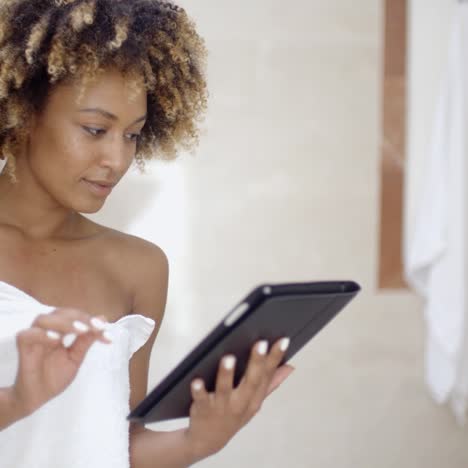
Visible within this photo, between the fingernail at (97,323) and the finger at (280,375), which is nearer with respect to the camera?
the fingernail at (97,323)

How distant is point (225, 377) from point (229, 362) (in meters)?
0.02

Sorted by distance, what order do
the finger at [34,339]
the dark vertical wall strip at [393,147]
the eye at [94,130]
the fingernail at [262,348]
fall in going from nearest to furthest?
the finger at [34,339], the fingernail at [262,348], the eye at [94,130], the dark vertical wall strip at [393,147]

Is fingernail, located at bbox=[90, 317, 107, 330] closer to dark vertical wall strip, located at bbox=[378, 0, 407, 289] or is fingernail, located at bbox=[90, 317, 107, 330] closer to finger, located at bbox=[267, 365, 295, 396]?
finger, located at bbox=[267, 365, 295, 396]

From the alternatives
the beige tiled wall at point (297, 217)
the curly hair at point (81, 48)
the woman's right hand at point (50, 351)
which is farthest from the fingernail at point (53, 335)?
the beige tiled wall at point (297, 217)

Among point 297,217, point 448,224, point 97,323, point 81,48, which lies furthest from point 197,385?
point 448,224

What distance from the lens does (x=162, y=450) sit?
0.95 meters

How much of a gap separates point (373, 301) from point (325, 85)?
1.65 feet

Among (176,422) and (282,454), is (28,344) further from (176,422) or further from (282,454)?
(282,454)

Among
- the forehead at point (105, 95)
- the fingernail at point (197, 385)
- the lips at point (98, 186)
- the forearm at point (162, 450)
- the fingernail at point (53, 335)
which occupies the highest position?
the forehead at point (105, 95)

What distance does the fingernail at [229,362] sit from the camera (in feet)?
2.52

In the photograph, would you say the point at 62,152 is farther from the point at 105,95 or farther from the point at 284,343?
the point at 284,343

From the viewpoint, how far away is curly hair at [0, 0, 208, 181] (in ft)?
2.87

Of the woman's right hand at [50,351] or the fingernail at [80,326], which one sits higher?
the fingernail at [80,326]

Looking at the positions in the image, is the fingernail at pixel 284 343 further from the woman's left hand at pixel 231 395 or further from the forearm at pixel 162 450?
the forearm at pixel 162 450
